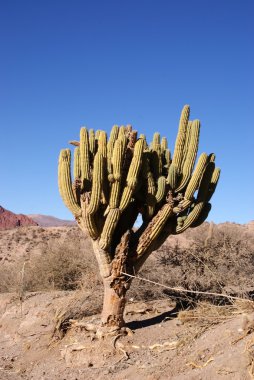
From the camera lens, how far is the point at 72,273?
13.6 meters

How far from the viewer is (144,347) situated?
6.89m

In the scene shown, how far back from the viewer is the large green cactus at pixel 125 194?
7039 millimetres

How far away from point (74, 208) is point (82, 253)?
22.3ft

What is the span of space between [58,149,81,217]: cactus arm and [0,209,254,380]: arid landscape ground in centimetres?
210

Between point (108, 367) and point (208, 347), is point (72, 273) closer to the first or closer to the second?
point (108, 367)

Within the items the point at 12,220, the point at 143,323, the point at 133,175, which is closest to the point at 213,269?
the point at 143,323

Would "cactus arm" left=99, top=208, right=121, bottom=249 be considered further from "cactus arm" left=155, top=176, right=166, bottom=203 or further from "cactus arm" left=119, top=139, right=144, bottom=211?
"cactus arm" left=155, top=176, right=166, bottom=203

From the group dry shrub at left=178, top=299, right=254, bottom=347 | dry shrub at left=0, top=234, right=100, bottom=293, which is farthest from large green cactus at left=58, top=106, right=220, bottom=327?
dry shrub at left=0, top=234, right=100, bottom=293

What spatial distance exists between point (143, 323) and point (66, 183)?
311 cm

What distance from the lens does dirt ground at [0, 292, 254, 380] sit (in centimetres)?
523

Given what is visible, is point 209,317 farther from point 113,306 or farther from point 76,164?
point 76,164

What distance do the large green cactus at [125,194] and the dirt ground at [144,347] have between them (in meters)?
0.62

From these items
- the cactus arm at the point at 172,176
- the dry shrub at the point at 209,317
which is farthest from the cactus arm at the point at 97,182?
the dry shrub at the point at 209,317

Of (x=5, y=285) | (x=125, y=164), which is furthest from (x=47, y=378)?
(x=5, y=285)
